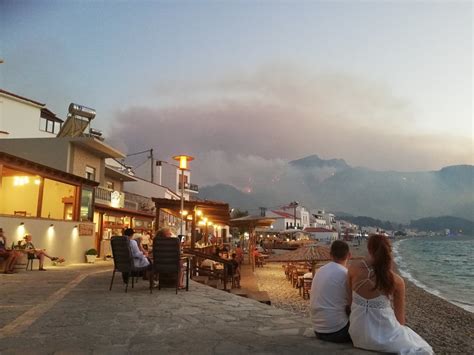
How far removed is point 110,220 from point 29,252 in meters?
10.3

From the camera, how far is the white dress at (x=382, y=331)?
3.63 m

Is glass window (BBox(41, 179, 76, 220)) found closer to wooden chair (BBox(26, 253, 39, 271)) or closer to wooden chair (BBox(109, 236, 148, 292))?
wooden chair (BBox(26, 253, 39, 271))

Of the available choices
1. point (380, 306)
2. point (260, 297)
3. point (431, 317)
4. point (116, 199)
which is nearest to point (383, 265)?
point (380, 306)

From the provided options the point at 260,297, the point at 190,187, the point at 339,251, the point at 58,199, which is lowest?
the point at 260,297

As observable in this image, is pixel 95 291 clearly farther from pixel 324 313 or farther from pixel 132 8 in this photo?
pixel 132 8

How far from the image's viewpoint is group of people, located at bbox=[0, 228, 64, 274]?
11.8 m

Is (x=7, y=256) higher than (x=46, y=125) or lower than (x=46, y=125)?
lower

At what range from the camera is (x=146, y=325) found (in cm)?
502

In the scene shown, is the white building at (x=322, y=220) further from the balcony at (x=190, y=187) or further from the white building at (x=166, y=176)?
the white building at (x=166, y=176)

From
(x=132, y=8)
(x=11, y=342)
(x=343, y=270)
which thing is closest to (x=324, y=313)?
(x=343, y=270)

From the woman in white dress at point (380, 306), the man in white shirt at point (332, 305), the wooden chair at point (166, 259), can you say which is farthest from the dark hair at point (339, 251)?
the wooden chair at point (166, 259)

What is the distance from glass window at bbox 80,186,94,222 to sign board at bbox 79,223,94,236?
0.38 metres

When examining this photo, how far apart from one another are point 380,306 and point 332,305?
62cm

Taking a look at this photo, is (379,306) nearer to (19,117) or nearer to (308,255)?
(308,255)
